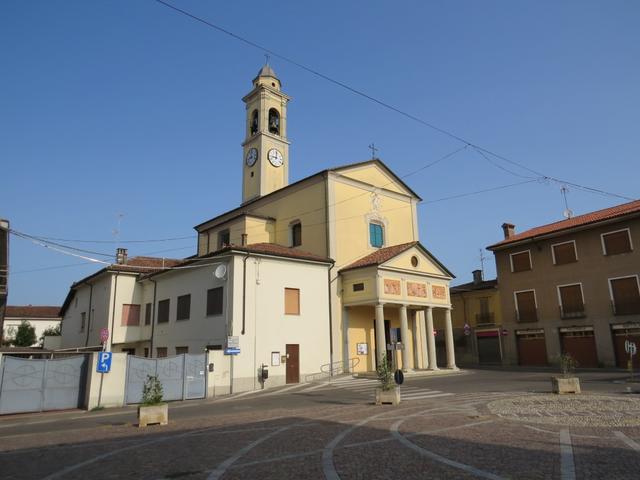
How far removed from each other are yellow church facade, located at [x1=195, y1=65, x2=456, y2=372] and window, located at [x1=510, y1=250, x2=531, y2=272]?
8.14 metres

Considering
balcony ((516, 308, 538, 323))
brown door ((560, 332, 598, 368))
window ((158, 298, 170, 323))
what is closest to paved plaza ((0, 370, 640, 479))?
window ((158, 298, 170, 323))

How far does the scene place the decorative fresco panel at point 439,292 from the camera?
29.1m

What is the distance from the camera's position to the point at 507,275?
117 feet

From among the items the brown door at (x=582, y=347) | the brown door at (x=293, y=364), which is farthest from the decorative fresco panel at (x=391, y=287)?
the brown door at (x=582, y=347)

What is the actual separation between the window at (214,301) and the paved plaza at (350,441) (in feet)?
27.2

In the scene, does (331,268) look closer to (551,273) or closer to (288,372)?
(288,372)

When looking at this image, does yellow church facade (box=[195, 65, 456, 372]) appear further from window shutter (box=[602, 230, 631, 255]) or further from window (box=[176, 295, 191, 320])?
window shutter (box=[602, 230, 631, 255])

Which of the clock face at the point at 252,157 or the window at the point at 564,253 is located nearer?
the window at the point at 564,253

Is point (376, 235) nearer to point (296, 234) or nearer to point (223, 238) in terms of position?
point (296, 234)

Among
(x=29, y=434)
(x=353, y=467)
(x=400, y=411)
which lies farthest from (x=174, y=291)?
(x=353, y=467)

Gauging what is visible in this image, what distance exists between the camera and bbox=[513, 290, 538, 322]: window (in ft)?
110

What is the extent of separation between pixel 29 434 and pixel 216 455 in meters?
6.64

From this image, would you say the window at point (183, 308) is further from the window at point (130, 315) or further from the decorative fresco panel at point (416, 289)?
the decorative fresco panel at point (416, 289)

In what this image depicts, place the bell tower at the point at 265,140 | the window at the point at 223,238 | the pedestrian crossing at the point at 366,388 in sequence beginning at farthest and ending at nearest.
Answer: the bell tower at the point at 265,140 → the window at the point at 223,238 → the pedestrian crossing at the point at 366,388
